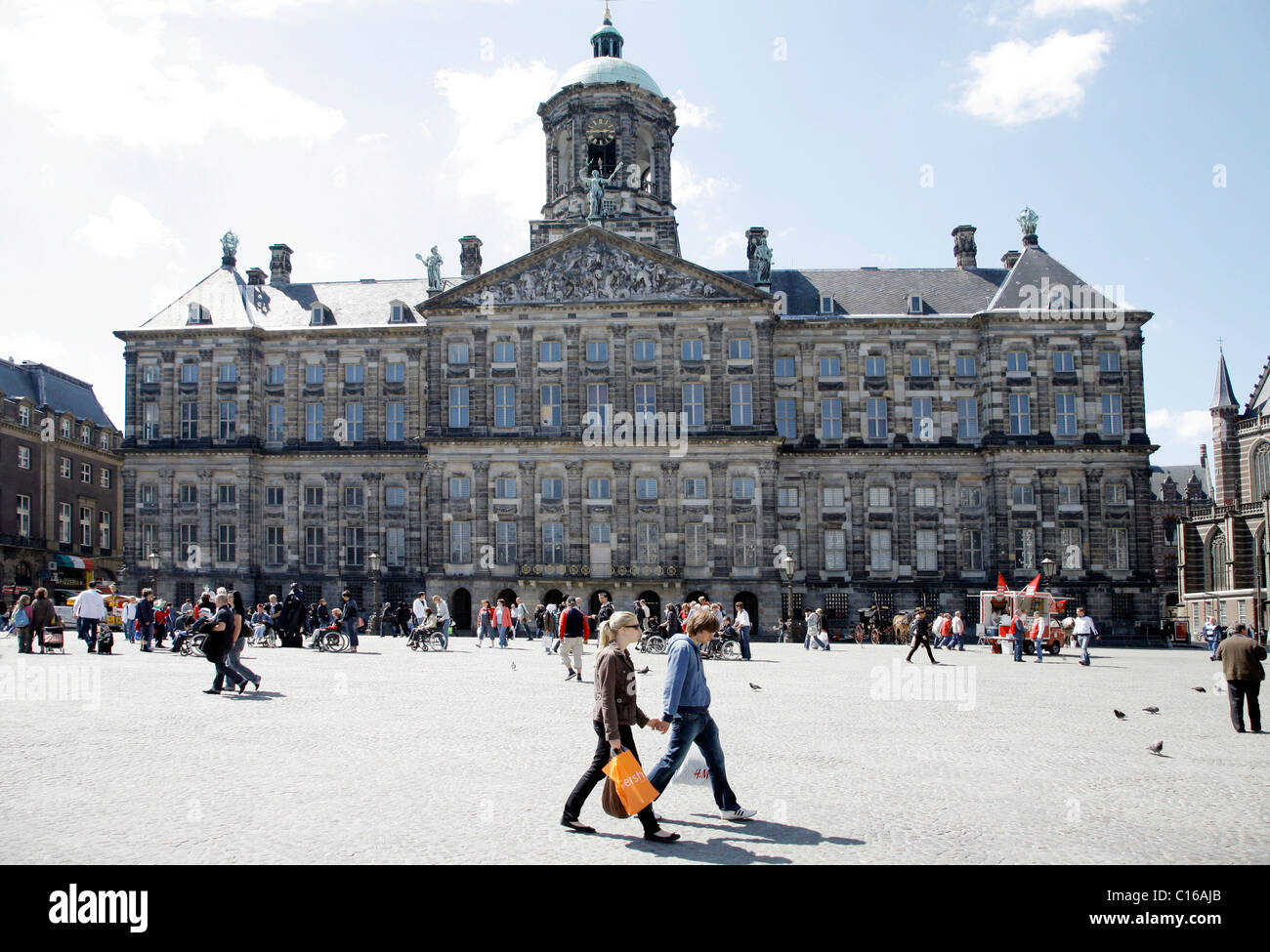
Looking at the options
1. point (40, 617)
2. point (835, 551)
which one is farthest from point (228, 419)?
point (835, 551)

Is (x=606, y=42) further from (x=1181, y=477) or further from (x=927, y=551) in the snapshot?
(x=1181, y=477)

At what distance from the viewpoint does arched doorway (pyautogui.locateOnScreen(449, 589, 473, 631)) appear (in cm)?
5906

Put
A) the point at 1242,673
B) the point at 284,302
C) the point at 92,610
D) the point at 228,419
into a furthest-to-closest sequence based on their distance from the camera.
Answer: the point at 284,302 → the point at 228,419 → the point at 92,610 → the point at 1242,673

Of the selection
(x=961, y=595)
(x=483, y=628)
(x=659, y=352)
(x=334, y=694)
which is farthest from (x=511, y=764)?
(x=961, y=595)

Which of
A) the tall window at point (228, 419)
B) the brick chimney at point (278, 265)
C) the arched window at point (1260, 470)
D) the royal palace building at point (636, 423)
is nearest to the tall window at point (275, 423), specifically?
the royal palace building at point (636, 423)

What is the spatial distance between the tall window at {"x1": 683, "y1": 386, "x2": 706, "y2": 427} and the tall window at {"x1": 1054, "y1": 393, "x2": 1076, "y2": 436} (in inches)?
761

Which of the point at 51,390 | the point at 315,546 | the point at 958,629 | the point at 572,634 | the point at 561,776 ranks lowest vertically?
the point at 958,629

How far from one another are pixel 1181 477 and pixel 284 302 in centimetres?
8771

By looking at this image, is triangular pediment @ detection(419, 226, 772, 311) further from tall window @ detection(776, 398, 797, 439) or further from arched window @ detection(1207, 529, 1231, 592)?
arched window @ detection(1207, 529, 1231, 592)

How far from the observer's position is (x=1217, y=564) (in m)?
81.1

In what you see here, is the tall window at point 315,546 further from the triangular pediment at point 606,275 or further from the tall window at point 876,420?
the tall window at point 876,420
